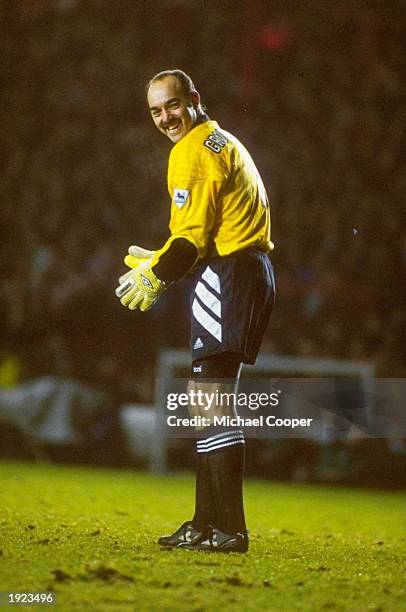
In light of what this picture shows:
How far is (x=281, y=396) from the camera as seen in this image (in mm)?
5000

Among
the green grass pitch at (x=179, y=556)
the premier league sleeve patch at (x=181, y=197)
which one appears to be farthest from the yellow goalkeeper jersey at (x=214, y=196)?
the green grass pitch at (x=179, y=556)

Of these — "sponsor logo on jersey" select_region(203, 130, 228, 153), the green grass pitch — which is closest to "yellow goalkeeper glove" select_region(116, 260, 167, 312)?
"sponsor logo on jersey" select_region(203, 130, 228, 153)

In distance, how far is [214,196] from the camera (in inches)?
123

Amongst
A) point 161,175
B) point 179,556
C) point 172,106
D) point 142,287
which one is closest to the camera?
point 179,556

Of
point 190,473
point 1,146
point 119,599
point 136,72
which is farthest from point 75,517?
point 136,72

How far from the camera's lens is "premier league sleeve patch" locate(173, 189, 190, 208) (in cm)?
310

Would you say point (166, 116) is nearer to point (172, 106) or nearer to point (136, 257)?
point (172, 106)

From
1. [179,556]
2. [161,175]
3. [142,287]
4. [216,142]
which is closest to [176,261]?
[142,287]

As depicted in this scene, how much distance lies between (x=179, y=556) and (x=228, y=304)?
828 mm

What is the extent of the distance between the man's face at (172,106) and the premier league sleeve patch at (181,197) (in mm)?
302

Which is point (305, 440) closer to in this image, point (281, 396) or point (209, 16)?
point (281, 396)

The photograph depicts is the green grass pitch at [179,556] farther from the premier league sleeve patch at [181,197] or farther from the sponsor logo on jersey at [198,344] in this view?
the premier league sleeve patch at [181,197]

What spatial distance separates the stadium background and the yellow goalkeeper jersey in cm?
337

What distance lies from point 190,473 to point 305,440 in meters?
0.84
